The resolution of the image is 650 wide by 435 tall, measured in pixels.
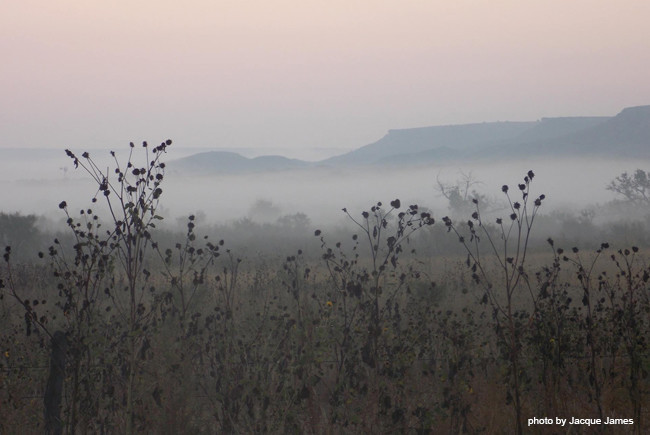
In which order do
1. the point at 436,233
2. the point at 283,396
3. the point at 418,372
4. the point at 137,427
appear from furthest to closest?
the point at 436,233
the point at 418,372
the point at 137,427
the point at 283,396

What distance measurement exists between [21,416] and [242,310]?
6.05 meters

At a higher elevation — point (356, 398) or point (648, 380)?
point (356, 398)

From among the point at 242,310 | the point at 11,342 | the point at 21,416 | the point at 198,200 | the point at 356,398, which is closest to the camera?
the point at 356,398

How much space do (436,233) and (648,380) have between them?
27776 millimetres

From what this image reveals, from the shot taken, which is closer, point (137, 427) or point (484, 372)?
point (137, 427)

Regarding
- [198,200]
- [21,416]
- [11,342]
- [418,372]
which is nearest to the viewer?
[21,416]

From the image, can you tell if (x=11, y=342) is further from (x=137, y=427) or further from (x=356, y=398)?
(x=356, y=398)

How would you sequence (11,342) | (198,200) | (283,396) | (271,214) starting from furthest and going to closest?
1. (198,200)
2. (271,214)
3. (11,342)
4. (283,396)

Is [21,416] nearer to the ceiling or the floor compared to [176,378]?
nearer to the floor

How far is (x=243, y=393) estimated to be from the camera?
5.18 metres

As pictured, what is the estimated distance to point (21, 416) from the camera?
256 inches

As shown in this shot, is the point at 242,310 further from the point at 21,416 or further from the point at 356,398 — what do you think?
the point at 356,398

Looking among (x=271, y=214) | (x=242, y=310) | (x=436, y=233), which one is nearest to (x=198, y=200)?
(x=271, y=214)

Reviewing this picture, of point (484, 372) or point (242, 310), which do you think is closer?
point (484, 372)
